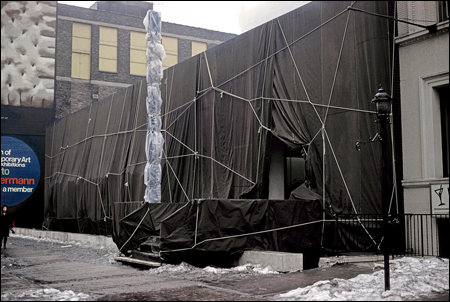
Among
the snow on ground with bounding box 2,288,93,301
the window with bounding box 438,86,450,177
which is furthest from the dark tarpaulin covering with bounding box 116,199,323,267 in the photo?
the snow on ground with bounding box 2,288,93,301

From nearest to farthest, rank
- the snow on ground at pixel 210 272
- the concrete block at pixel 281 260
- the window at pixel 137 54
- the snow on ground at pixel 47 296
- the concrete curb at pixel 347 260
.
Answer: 1. the snow on ground at pixel 47 296
2. the snow on ground at pixel 210 272
3. the concrete block at pixel 281 260
4. the concrete curb at pixel 347 260
5. the window at pixel 137 54

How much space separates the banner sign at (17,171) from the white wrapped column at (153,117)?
18.1 metres

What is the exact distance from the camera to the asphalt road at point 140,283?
8.98 metres

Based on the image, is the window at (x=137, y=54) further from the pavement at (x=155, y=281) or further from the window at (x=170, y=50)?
the pavement at (x=155, y=281)

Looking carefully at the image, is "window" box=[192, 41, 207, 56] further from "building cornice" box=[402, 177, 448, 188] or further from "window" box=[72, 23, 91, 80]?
"building cornice" box=[402, 177, 448, 188]

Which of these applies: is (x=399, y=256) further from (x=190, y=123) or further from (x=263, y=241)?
(x=190, y=123)

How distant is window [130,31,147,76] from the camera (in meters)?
39.9

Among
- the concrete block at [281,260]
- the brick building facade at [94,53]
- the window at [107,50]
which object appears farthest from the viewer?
the window at [107,50]

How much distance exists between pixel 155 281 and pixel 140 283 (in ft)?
1.10

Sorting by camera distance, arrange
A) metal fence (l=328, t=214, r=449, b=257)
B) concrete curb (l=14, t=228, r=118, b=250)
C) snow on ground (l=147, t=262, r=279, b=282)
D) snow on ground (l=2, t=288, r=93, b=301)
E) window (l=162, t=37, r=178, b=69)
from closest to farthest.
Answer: snow on ground (l=2, t=288, r=93, b=301) → snow on ground (l=147, t=262, r=279, b=282) → metal fence (l=328, t=214, r=449, b=257) → concrete curb (l=14, t=228, r=118, b=250) → window (l=162, t=37, r=178, b=69)

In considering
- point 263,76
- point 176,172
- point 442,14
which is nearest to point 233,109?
point 263,76

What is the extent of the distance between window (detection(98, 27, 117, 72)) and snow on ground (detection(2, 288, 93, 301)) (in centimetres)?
3065

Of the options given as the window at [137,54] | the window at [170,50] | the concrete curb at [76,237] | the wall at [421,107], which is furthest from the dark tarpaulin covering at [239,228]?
the window at [170,50]

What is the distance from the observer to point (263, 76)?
56.4 ft
